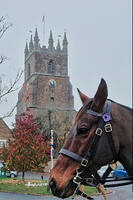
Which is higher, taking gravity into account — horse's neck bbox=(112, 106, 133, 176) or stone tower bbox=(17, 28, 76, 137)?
stone tower bbox=(17, 28, 76, 137)

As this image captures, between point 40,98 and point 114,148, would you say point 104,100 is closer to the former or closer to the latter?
point 114,148

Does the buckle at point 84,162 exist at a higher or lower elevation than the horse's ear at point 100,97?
lower

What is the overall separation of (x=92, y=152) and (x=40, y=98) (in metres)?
55.3

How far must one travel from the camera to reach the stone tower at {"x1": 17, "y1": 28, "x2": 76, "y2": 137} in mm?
56781

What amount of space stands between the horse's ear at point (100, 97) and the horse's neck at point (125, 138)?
16 centimetres

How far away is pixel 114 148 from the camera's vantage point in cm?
227

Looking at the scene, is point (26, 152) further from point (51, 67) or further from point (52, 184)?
point (51, 67)

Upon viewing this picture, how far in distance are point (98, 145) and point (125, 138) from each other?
8.8 inches

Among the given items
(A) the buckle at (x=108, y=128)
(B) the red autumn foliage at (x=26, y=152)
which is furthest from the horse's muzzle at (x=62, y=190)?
(B) the red autumn foliage at (x=26, y=152)

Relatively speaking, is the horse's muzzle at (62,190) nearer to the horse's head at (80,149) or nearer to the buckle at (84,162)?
the horse's head at (80,149)

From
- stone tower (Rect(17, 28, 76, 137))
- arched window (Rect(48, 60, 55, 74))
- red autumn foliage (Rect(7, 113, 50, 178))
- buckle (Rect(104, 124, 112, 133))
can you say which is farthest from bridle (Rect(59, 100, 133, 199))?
arched window (Rect(48, 60, 55, 74))

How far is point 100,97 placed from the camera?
7.72 feet

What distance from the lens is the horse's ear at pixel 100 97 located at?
230cm

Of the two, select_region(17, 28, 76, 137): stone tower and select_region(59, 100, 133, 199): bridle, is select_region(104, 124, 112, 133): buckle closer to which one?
select_region(59, 100, 133, 199): bridle
